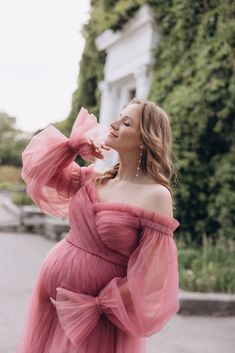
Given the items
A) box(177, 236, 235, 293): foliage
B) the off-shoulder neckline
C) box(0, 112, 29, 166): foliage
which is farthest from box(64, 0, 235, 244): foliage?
box(0, 112, 29, 166): foliage

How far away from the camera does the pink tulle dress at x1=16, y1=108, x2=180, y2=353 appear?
81.8 inches

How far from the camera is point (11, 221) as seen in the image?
14.9 metres

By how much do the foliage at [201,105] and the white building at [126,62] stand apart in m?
0.64

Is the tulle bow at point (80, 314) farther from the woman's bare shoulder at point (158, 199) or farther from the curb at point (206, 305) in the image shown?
the curb at point (206, 305)

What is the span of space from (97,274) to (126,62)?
10.6 meters

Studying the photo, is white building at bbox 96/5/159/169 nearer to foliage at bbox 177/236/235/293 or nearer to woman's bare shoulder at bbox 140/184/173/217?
foliage at bbox 177/236/235/293

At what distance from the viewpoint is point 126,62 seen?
12328 millimetres

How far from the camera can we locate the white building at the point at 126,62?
10.8m

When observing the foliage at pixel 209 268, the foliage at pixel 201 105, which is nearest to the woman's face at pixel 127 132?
the foliage at pixel 209 268

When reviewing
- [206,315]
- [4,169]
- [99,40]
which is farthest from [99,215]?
[4,169]

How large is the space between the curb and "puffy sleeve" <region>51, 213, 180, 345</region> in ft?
12.3

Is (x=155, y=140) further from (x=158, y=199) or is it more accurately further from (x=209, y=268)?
(x=209, y=268)

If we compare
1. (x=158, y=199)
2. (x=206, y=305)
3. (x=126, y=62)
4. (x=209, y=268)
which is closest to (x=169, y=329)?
(x=206, y=305)

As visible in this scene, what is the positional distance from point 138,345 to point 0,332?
2650mm
